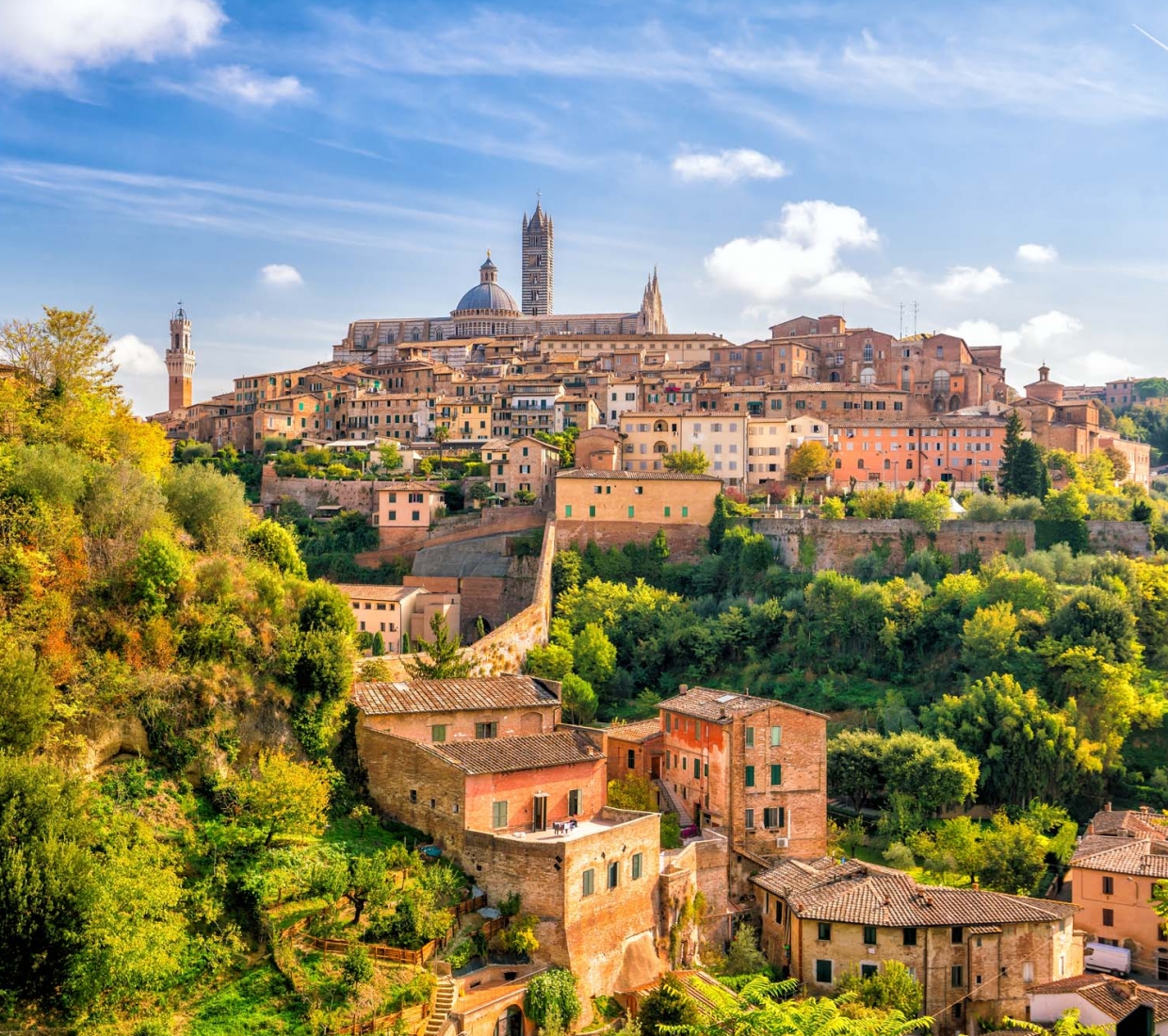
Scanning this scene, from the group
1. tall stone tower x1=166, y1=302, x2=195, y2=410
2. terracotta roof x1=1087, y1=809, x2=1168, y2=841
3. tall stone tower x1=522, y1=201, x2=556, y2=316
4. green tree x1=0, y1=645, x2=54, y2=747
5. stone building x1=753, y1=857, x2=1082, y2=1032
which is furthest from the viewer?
tall stone tower x1=522, y1=201, x2=556, y2=316

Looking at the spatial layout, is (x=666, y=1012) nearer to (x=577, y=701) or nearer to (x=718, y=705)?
(x=718, y=705)

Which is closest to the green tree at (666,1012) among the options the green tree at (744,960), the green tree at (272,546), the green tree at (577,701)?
the green tree at (744,960)

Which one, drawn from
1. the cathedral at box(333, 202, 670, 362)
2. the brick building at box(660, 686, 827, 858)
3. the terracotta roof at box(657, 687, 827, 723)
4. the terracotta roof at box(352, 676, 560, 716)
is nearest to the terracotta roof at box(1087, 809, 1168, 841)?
the brick building at box(660, 686, 827, 858)

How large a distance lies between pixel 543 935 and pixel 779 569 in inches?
Result: 1078

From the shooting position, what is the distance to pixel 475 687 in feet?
93.5

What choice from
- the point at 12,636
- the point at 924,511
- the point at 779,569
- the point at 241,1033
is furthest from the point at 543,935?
the point at 924,511

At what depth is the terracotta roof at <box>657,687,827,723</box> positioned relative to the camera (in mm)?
29203

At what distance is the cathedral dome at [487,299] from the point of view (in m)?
98.9

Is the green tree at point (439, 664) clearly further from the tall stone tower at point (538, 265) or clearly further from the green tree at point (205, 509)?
the tall stone tower at point (538, 265)

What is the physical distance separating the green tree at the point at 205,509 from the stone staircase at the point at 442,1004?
37.3 feet

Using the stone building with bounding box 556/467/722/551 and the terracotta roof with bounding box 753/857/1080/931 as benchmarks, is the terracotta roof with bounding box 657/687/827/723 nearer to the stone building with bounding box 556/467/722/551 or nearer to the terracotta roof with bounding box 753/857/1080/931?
the terracotta roof with bounding box 753/857/1080/931

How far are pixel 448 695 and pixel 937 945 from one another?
11516mm

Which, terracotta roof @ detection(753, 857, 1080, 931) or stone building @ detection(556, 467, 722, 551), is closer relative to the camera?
terracotta roof @ detection(753, 857, 1080, 931)

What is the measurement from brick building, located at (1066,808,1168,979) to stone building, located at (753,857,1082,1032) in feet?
11.5
